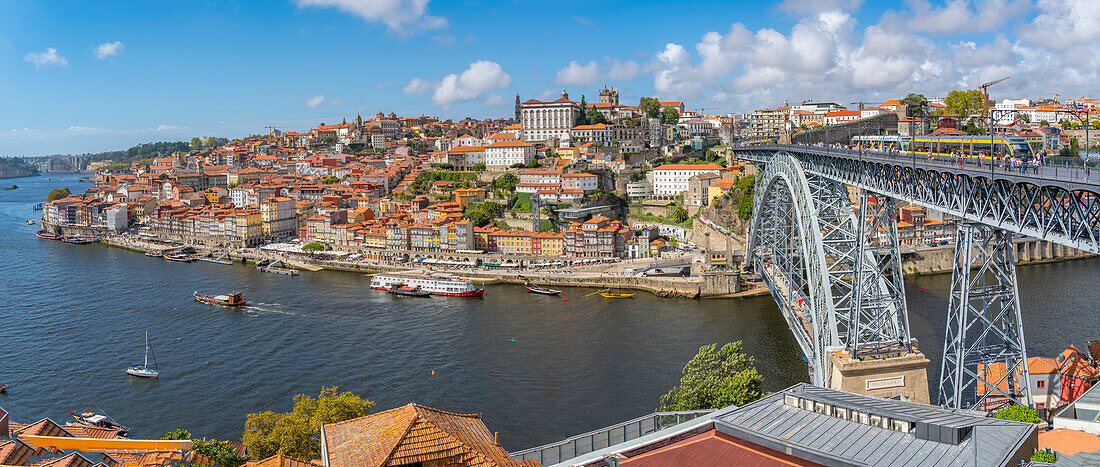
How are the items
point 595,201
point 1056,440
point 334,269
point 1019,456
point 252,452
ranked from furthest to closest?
point 595,201, point 334,269, point 252,452, point 1056,440, point 1019,456

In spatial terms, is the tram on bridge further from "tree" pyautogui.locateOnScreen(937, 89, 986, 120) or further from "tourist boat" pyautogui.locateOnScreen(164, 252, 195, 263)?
"tourist boat" pyautogui.locateOnScreen(164, 252, 195, 263)

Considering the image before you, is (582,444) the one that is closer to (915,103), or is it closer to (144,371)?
(144,371)

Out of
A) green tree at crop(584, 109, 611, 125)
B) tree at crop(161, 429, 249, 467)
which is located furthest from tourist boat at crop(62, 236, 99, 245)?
tree at crop(161, 429, 249, 467)

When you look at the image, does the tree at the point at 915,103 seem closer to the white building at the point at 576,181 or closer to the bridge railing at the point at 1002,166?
the white building at the point at 576,181

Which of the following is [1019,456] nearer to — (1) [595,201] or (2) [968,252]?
(2) [968,252]

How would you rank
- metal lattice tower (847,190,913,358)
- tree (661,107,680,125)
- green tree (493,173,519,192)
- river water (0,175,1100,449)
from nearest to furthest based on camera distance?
metal lattice tower (847,190,913,358) < river water (0,175,1100,449) < green tree (493,173,519,192) < tree (661,107,680,125)

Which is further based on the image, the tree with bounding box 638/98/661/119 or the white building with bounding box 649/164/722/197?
the tree with bounding box 638/98/661/119

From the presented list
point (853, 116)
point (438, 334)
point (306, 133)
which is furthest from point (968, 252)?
point (306, 133)
